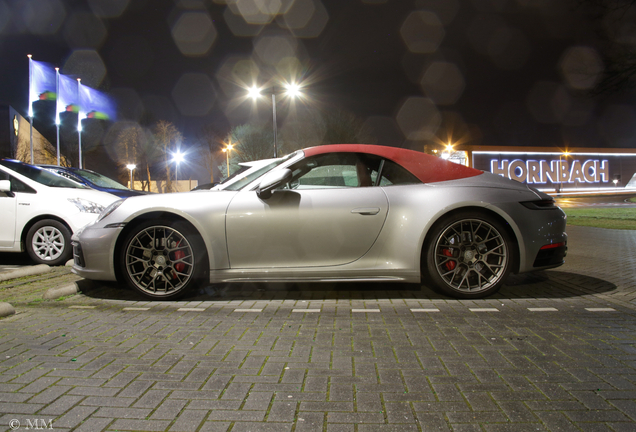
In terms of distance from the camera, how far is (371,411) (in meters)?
2.03

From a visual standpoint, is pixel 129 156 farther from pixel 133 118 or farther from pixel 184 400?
pixel 184 400

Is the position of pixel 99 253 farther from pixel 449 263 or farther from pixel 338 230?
pixel 449 263

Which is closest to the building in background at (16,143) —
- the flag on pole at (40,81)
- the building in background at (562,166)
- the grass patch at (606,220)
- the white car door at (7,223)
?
the flag on pole at (40,81)

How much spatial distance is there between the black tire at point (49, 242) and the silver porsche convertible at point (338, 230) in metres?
2.38

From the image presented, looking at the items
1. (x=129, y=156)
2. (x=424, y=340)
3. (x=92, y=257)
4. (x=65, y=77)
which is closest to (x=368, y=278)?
(x=424, y=340)

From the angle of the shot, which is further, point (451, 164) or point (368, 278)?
point (451, 164)

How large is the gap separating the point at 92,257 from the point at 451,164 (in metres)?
3.82

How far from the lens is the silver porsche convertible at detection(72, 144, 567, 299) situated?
13.2 ft

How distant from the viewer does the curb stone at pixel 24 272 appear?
519cm

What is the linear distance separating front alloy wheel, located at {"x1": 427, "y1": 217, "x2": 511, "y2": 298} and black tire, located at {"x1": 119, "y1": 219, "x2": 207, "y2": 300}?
234 cm

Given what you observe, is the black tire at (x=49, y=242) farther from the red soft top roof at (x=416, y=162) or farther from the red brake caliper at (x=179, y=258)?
the red soft top roof at (x=416, y=162)

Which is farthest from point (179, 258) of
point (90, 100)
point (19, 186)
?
point (90, 100)

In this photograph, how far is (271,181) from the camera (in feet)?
13.1

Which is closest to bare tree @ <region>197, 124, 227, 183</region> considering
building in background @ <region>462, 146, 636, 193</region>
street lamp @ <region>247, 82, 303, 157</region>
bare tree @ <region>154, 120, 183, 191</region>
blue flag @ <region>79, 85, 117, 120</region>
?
bare tree @ <region>154, 120, 183, 191</region>
